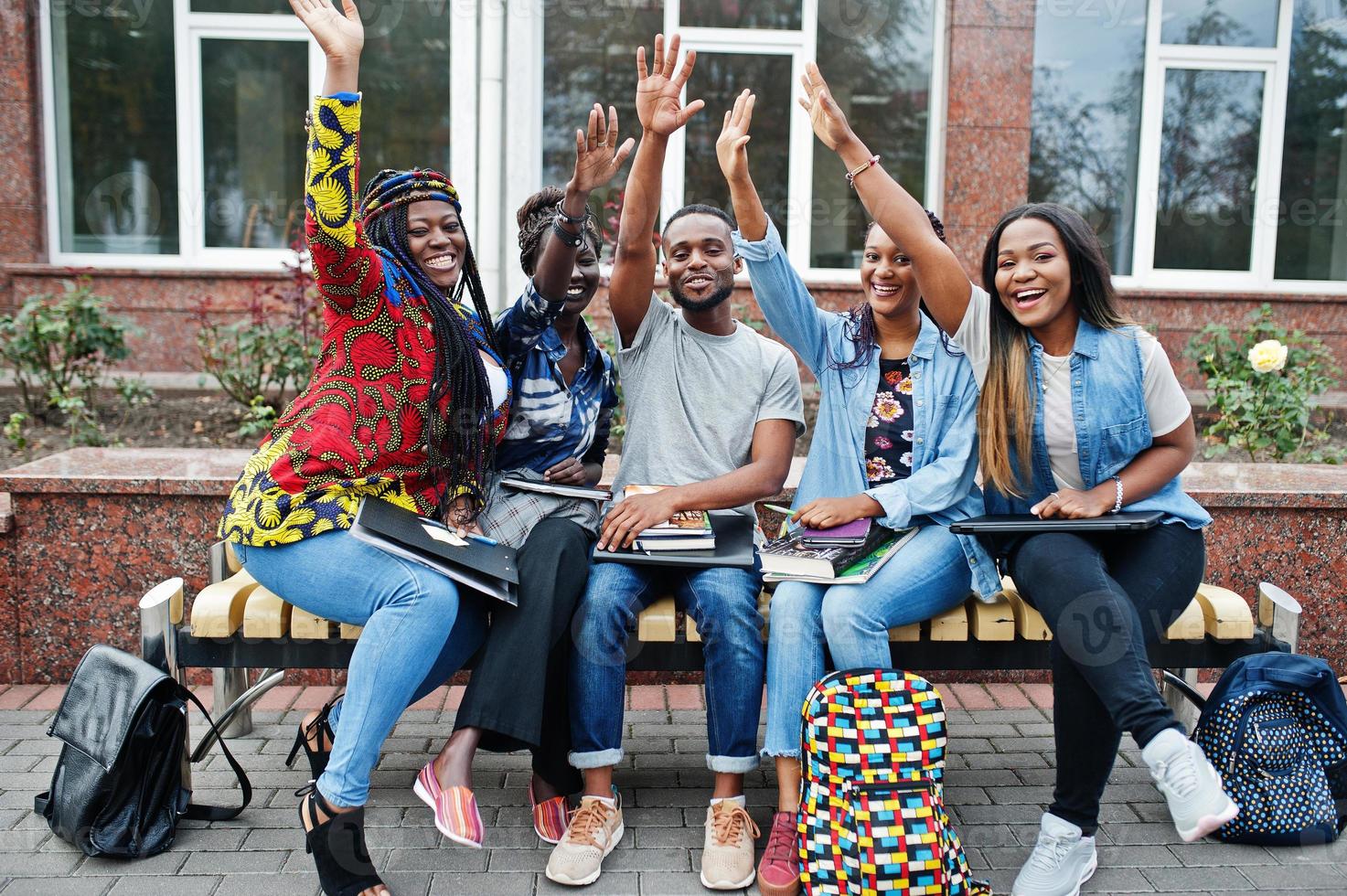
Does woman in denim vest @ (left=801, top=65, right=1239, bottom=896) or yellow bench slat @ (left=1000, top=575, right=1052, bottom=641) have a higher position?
woman in denim vest @ (left=801, top=65, right=1239, bottom=896)

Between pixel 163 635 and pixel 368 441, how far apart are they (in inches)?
32.8

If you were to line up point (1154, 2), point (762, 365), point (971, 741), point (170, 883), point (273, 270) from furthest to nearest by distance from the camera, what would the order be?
point (1154, 2) → point (273, 270) → point (971, 741) → point (762, 365) → point (170, 883)

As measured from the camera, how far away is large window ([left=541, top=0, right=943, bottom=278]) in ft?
28.4

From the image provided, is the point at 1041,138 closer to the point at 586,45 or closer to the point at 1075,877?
the point at 586,45

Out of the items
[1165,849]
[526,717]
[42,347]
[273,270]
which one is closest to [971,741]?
[1165,849]

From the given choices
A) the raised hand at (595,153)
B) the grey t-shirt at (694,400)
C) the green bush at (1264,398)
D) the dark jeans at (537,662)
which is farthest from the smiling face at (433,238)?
the green bush at (1264,398)

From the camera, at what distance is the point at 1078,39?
8.73 metres

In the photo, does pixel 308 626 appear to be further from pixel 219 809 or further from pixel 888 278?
pixel 888 278

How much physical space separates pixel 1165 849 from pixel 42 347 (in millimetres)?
6326

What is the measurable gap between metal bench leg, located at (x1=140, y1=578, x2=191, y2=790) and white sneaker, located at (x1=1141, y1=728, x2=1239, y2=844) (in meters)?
2.52

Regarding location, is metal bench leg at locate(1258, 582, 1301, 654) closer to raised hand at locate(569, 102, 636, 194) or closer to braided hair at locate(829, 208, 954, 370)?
braided hair at locate(829, 208, 954, 370)

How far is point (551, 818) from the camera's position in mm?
2988

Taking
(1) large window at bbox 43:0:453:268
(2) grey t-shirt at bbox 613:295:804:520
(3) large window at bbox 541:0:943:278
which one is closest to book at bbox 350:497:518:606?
(2) grey t-shirt at bbox 613:295:804:520

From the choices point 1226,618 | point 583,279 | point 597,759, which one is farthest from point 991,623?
point 583,279
